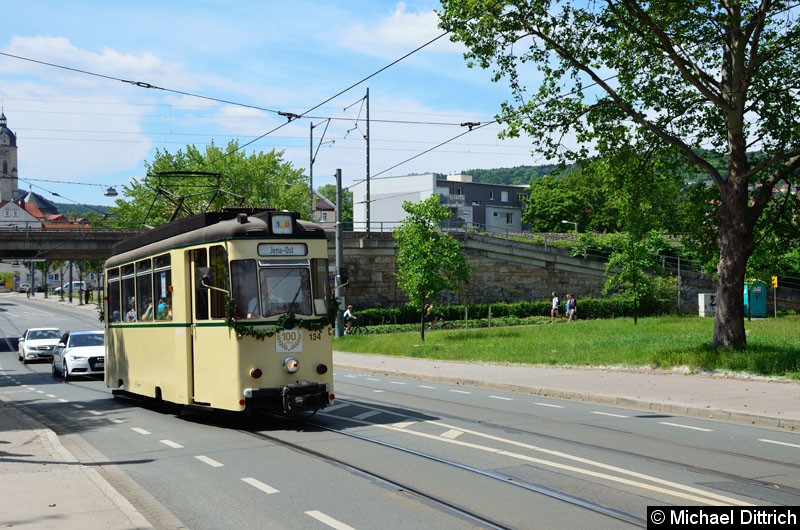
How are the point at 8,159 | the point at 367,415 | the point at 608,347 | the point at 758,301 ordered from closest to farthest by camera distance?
the point at 367,415, the point at 608,347, the point at 758,301, the point at 8,159

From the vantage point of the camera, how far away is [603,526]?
694cm

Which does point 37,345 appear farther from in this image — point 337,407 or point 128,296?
point 337,407

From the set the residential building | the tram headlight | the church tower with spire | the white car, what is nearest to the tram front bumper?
the tram headlight

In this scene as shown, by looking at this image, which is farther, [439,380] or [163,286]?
[439,380]

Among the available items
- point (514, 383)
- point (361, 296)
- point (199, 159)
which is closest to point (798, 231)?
point (514, 383)

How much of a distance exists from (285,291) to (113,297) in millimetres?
7075

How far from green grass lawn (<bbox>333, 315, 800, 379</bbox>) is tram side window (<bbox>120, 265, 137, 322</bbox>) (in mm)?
11755

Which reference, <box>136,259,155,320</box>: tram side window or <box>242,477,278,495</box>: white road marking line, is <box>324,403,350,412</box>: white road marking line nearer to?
<box>136,259,155,320</box>: tram side window

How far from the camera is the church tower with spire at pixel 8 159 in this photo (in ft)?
609

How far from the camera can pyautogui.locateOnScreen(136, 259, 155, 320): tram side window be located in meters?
15.6

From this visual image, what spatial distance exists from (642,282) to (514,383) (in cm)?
2678

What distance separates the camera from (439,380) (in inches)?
878

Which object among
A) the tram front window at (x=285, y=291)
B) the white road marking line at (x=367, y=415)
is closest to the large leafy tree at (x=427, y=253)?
the white road marking line at (x=367, y=415)

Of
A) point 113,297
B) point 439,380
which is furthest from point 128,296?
point 439,380
